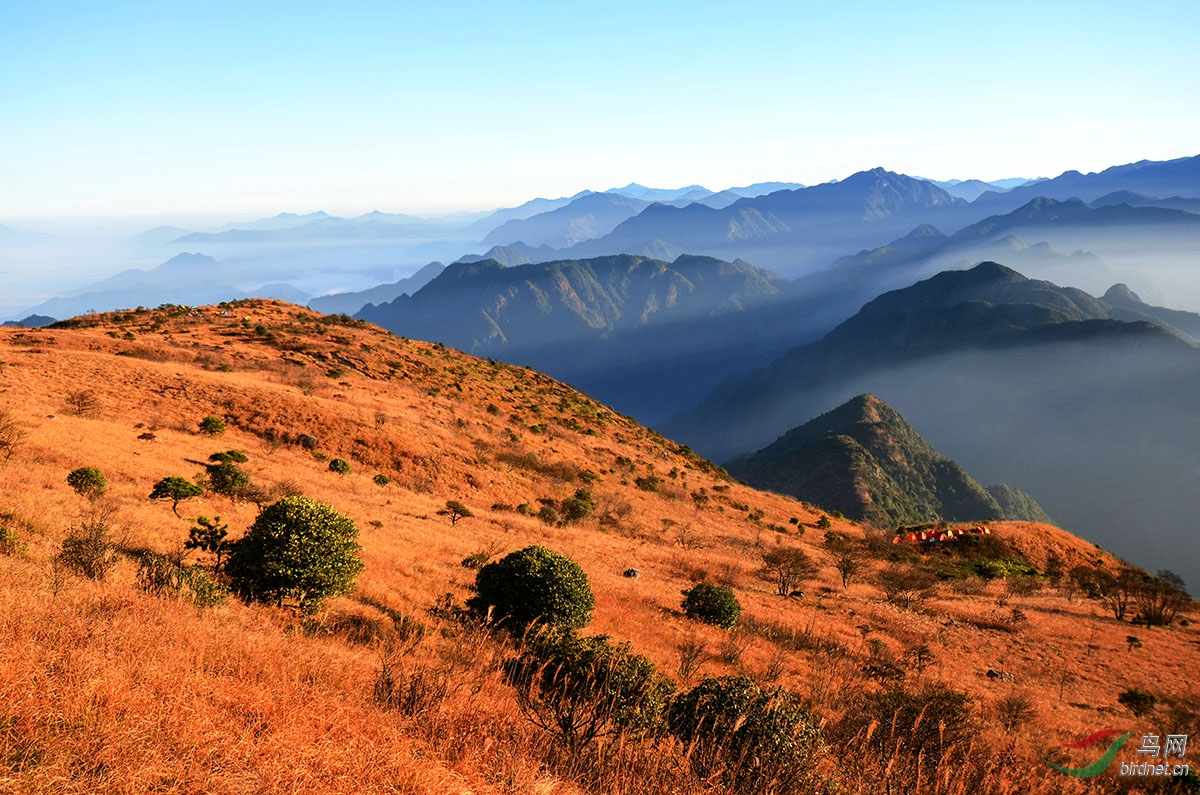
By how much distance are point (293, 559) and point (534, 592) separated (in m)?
5.20

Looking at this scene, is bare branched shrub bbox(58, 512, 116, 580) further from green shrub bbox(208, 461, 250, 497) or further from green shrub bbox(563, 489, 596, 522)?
green shrub bbox(563, 489, 596, 522)

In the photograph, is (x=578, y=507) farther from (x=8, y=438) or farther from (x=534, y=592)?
(x=8, y=438)

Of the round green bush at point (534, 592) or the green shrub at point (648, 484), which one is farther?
the green shrub at point (648, 484)

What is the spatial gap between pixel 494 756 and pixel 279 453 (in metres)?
29.7

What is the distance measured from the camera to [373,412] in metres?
39.7

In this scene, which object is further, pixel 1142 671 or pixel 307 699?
pixel 1142 671

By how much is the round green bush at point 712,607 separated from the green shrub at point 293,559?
1218cm

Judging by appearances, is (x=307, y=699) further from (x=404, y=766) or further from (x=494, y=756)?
(x=494, y=756)

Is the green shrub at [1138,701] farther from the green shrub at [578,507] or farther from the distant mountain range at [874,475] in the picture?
the distant mountain range at [874,475]

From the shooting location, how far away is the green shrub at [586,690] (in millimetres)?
6562

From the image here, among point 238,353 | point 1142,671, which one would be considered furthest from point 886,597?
point 238,353

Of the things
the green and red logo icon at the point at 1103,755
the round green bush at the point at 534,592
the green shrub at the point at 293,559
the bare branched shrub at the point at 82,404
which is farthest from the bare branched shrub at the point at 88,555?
the bare branched shrub at the point at 82,404

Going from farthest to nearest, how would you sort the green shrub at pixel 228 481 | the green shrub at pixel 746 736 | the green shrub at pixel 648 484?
the green shrub at pixel 648 484 → the green shrub at pixel 228 481 → the green shrub at pixel 746 736

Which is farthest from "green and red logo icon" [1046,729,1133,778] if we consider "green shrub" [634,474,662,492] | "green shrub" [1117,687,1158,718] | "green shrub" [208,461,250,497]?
"green shrub" [634,474,662,492]
